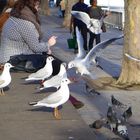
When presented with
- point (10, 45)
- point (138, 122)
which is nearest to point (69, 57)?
point (10, 45)

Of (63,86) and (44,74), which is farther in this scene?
(44,74)

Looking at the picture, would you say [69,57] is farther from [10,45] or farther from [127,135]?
[127,135]

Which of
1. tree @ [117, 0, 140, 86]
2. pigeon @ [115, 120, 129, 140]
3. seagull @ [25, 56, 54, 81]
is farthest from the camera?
tree @ [117, 0, 140, 86]

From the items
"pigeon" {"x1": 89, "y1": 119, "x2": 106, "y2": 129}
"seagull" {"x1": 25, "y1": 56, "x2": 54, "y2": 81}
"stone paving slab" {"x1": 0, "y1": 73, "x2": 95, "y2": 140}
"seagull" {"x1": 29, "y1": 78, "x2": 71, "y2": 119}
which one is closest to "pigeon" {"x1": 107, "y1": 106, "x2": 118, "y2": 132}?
"pigeon" {"x1": 89, "y1": 119, "x2": 106, "y2": 129}

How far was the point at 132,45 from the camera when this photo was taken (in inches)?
500

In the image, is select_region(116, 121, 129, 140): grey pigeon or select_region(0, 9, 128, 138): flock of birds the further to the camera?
select_region(0, 9, 128, 138): flock of birds

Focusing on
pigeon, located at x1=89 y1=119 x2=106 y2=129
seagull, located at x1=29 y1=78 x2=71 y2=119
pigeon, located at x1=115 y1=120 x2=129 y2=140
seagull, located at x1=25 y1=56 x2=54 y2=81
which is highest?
seagull, located at x1=29 y1=78 x2=71 y2=119

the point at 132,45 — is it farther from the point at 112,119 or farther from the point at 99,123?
the point at 112,119

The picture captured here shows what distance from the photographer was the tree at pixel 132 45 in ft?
41.3

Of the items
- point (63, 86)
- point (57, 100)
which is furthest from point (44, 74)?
point (57, 100)

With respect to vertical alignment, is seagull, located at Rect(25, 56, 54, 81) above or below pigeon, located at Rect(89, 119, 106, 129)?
above

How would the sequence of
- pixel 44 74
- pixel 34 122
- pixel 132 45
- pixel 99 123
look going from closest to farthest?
pixel 34 122 → pixel 99 123 → pixel 44 74 → pixel 132 45

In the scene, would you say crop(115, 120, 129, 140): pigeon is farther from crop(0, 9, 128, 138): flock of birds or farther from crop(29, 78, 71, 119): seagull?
crop(29, 78, 71, 119): seagull

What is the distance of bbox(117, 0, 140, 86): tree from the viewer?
12.6 m
